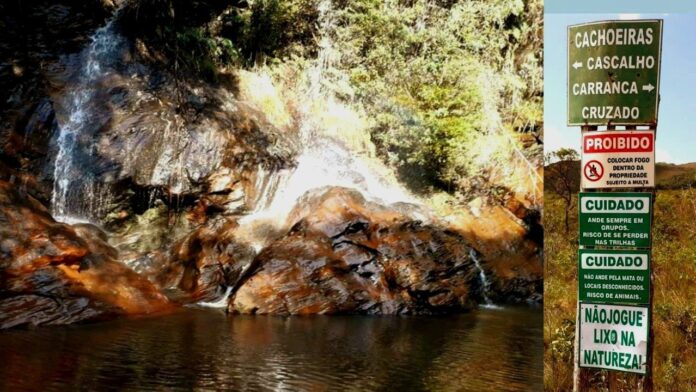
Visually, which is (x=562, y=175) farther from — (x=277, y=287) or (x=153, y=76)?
(x=153, y=76)

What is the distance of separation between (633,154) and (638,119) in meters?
0.21


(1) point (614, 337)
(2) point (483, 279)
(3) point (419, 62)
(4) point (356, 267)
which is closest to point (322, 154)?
(3) point (419, 62)

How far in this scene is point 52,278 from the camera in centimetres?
647

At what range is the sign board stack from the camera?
4.30m

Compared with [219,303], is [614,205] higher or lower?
higher

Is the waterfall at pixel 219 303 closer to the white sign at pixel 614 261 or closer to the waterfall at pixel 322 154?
the waterfall at pixel 322 154

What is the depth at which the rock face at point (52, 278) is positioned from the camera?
20.4 ft

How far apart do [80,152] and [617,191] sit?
6.71 meters

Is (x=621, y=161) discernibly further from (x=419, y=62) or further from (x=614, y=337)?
(x=419, y=62)

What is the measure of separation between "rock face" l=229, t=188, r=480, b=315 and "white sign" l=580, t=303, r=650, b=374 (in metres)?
3.23

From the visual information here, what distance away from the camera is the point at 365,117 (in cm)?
1038

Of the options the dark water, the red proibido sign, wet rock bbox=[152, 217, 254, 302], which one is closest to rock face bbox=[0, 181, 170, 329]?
the dark water

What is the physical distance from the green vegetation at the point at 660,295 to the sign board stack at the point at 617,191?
0.26 metres

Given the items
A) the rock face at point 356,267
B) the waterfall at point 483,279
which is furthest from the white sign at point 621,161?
the waterfall at point 483,279
